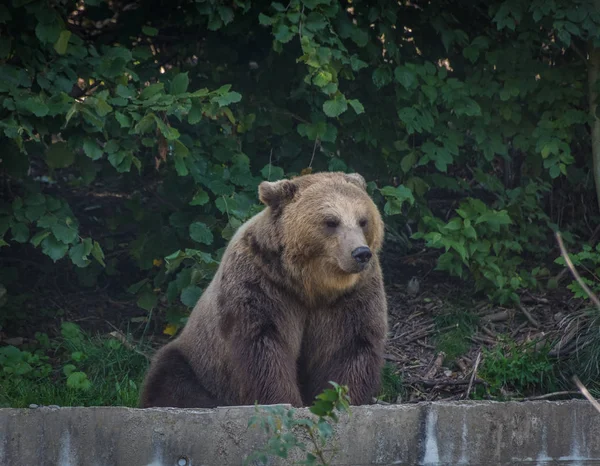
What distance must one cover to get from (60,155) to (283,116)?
164cm

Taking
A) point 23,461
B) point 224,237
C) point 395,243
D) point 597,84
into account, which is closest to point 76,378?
point 224,237

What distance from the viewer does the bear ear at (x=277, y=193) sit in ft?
16.9

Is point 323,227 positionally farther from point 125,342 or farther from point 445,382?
point 125,342

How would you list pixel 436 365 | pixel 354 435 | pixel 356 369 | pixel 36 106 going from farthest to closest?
1. pixel 436 365
2. pixel 36 106
3. pixel 356 369
4. pixel 354 435

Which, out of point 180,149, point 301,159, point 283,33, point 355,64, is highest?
point 283,33

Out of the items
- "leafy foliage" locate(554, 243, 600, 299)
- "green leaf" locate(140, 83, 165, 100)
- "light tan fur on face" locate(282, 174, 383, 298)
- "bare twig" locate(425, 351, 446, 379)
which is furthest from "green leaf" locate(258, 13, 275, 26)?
"bare twig" locate(425, 351, 446, 379)

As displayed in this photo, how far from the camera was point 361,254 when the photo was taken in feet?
15.6

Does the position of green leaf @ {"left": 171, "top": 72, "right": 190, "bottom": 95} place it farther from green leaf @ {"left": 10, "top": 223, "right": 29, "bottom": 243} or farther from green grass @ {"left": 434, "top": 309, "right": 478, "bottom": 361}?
green grass @ {"left": 434, "top": 309, "right": 478, "bottom": 361}

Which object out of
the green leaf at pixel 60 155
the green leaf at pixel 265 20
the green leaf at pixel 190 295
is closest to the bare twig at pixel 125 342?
the green leaf at pixel 190 295

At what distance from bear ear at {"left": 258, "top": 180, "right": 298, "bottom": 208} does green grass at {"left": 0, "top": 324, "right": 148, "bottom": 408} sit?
165cm

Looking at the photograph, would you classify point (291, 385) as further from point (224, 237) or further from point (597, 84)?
point (597, 84)

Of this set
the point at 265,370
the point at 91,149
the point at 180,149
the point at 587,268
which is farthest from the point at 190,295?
the point at 587,268

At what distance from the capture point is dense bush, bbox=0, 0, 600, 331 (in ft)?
19.9

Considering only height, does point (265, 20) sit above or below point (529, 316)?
above
